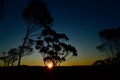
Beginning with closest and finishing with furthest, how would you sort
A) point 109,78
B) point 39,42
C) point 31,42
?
point 109,78
point 31,42
point 39,42

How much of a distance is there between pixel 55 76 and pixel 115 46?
24092 millimetres

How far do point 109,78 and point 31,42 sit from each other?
17.2 meters

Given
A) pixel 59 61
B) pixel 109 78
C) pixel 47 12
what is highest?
pixel 47 12

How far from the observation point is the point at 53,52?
39.3m

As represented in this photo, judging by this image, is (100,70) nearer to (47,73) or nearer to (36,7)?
(47,73)

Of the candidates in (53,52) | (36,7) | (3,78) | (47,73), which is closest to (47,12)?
(36,7)

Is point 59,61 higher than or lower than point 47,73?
higher

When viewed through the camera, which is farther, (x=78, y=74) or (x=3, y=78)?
(x=78, y=74)

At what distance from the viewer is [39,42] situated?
120 feet

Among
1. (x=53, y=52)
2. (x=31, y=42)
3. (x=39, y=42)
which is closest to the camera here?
(x=31, y=42)

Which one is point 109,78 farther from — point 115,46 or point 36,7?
point 115,46

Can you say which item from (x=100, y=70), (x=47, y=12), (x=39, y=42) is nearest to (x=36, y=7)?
(x=47, y=12)

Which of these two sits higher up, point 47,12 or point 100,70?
point 47,12

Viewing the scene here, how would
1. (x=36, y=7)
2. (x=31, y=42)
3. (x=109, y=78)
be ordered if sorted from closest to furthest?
(x=109, y=78) → (x=36, y=7) → (x=31, y=42)
